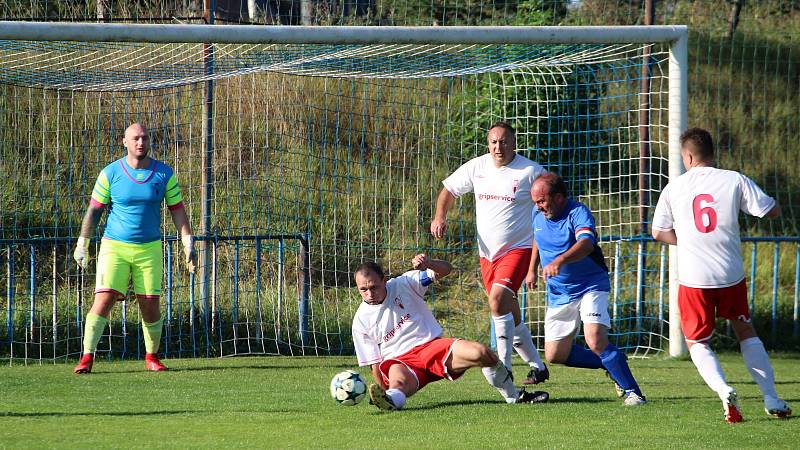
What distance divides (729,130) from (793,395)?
10598 millimetres

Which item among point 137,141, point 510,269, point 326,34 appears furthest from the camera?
point 326,34

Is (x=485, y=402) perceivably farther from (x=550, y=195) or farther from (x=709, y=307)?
(x=709, y=307)

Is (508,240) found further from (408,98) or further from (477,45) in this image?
(408,98)

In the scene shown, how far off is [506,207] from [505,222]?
0.37ft

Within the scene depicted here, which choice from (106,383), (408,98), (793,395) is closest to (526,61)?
(408,98)

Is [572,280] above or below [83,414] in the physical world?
→ above

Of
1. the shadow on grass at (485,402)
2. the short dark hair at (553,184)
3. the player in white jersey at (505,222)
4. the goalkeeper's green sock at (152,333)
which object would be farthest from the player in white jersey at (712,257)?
the goalkeeper's green sock at (152,333)

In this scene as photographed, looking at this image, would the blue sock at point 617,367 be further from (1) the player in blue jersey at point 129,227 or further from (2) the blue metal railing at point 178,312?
(2) the blue metal railing at point 178,312

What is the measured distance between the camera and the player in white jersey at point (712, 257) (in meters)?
6.46

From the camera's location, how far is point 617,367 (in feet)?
23.2

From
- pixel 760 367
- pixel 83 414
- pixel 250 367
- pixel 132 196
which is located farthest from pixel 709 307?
pixel 132 196

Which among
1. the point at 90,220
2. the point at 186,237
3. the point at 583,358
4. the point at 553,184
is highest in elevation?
the point at 553,184

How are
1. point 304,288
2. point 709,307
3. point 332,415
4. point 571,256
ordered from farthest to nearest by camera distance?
1. point 304,288
2. point 571,256
3. point 332,415
4. point 709,307

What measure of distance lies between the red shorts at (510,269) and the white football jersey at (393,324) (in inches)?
39.1
